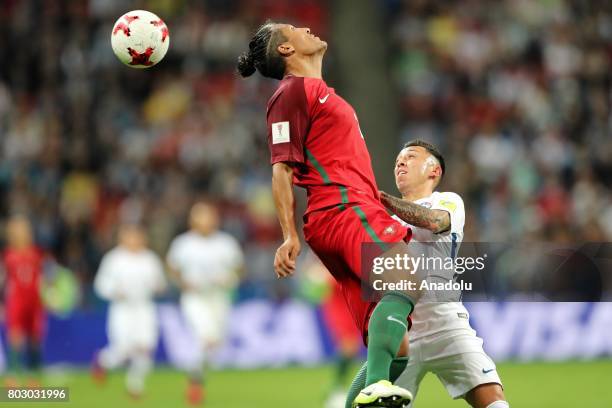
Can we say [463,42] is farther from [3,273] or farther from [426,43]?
[3,273]

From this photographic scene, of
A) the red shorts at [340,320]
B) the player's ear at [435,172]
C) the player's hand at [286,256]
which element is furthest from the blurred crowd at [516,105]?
the player's hand at [286,256]

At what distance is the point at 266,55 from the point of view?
19.6 feet

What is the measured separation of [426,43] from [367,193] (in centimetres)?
1402

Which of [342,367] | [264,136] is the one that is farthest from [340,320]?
[264,136]

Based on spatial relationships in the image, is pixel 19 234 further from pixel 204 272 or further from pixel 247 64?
pixel 247 64

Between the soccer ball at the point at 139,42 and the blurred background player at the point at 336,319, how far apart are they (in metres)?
5.04

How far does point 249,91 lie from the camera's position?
18.4 meters

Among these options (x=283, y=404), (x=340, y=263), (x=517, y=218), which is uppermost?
(x=340, y=263)

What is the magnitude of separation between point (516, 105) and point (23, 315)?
8.77m

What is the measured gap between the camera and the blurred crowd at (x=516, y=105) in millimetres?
17031

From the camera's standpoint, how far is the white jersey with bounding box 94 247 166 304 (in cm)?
1391

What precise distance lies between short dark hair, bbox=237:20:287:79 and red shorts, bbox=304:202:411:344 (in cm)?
85

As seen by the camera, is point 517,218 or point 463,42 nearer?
point 517,218

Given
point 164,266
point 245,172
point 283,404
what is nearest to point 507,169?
point 245,172
